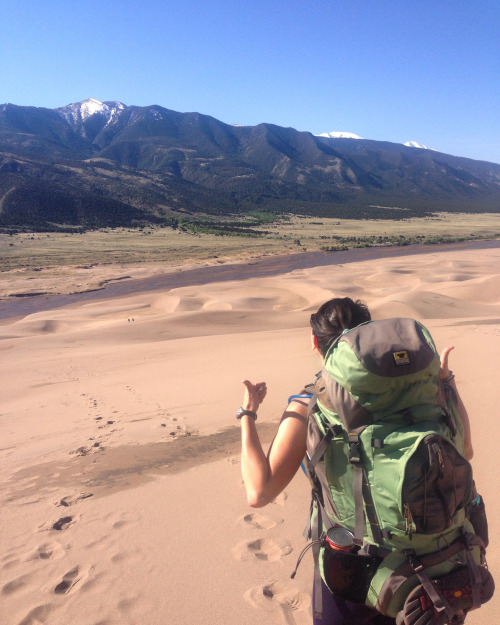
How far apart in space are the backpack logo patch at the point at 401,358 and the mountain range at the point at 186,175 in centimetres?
4971

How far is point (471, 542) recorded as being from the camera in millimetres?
1528

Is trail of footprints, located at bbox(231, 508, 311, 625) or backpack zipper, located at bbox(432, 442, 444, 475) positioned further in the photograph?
trail of footprints, located at bbox(231, 508, 311, 625)

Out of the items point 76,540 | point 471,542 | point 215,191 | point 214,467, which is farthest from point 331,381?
point 215,191

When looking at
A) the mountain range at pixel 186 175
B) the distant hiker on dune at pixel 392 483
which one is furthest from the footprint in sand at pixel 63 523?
the mountain range at pixel 186 175

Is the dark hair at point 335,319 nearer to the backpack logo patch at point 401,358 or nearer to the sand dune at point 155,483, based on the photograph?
the backpack logo patch at point 401,358

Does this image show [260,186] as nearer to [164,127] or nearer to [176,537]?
[164,127]

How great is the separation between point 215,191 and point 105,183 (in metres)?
35.4

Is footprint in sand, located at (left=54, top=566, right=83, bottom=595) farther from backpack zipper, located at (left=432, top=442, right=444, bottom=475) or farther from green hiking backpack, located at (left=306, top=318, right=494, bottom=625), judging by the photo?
backpack zipper, located at (left=432, top=442, right=444, bottom=475)

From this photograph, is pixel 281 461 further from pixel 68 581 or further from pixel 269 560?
pixel 68 581

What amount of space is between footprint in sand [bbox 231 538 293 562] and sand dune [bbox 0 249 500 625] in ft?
0.03

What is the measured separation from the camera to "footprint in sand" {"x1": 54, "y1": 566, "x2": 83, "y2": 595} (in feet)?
9.09

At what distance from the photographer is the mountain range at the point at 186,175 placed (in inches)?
2291

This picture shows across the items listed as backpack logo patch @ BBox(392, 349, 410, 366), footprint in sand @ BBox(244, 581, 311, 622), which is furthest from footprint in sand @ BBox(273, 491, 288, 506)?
backpack logo patch @ BBox(392, 349, 410, 366)

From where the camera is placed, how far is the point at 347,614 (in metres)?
1.64
